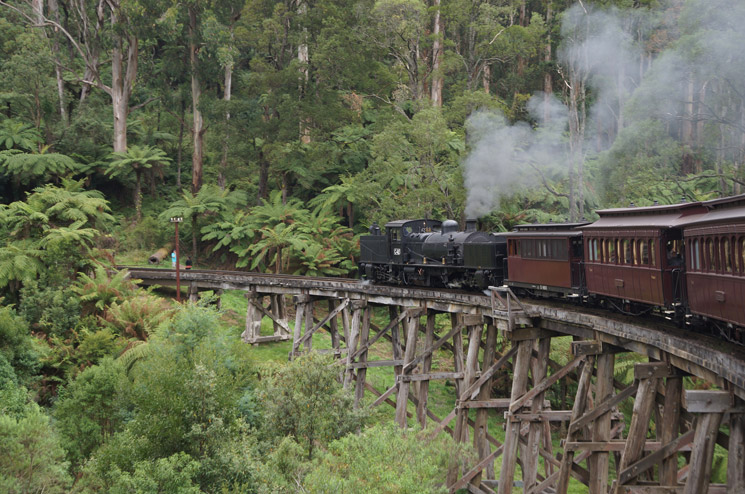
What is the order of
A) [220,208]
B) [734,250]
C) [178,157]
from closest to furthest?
1. [734,250]
2. [220,208]
3. [178,157]

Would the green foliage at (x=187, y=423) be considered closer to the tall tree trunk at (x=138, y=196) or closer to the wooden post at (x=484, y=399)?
the wooden post at (x=484, y=399)

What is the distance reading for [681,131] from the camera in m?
44.0

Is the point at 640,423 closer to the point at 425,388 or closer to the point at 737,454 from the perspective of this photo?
the point at 737,454

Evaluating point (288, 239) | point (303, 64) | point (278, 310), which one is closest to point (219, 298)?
point (278, 310)

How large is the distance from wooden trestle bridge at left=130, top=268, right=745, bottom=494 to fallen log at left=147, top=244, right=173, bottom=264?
494 inches

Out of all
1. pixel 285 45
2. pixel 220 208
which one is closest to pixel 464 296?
pixel 220 208

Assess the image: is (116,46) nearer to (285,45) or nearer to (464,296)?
(285,45)

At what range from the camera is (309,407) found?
17.5 metres

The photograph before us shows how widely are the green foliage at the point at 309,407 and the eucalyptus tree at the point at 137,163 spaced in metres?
25.5

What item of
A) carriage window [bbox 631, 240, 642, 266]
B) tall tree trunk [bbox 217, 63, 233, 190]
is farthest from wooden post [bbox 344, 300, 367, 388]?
tall tree trunk [bbox 217, 63, 233, 190]

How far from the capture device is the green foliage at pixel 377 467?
12812 mm

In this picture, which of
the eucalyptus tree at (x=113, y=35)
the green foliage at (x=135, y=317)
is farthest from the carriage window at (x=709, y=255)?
the eucalyptus tree at (x=113, y=35)

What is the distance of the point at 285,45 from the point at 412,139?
41.7 feet

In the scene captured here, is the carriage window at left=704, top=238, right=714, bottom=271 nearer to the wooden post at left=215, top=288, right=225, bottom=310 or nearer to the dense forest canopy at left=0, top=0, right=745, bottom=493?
the dense forest canopy at left=0, top=0, right=745, bottom=493
